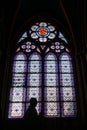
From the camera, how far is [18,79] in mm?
12766

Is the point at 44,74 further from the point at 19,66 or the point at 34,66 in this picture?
the point at 19,66

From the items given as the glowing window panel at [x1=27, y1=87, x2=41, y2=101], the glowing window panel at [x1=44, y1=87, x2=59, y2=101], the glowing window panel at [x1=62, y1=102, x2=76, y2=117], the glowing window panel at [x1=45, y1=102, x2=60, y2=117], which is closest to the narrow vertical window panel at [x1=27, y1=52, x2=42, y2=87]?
the glowing window panel at [x1=27, y1=87, x2=41, y2=101]

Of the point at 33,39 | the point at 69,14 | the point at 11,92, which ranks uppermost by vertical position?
the point at 69,14

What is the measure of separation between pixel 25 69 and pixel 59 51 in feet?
5.46

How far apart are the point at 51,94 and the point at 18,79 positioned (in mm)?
1455

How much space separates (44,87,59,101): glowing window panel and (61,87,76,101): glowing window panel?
0.22 metres

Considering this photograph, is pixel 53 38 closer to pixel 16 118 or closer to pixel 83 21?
pixel 83 21

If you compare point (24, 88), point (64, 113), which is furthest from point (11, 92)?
point (64, 113)

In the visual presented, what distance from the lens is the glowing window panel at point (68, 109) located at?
1179 centimetres

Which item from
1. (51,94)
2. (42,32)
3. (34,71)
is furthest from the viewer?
(42,32)

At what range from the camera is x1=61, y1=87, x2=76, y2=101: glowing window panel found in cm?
1222

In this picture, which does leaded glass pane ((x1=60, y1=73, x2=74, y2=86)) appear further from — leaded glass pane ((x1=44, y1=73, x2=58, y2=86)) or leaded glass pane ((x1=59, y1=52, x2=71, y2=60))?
leaded glass pane ((x1=59, y1=52, x2=71, y2=60))

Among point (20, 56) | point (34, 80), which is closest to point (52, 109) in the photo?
point (34, 80)

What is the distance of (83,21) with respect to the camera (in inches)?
507
